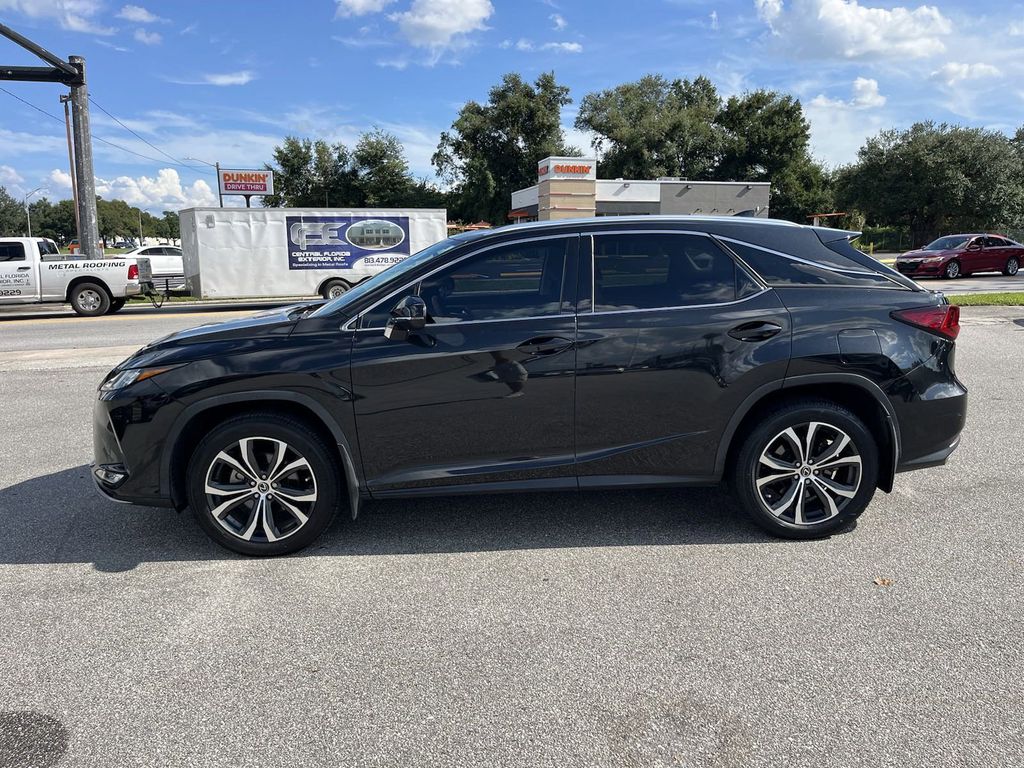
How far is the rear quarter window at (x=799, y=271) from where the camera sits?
4.02 m

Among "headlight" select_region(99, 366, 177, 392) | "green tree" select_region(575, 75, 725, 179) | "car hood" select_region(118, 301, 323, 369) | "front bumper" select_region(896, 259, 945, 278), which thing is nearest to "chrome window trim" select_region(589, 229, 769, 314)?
"car hood" select_region(118, 301, 323, 369)

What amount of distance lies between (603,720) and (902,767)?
95 cm

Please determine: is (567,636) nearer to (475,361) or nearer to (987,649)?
(475,361)

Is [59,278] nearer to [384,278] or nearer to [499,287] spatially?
[384,278]

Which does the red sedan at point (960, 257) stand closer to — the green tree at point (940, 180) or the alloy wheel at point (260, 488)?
the green tree at point (940, 180)

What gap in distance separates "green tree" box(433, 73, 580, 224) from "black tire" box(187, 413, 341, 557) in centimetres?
5394

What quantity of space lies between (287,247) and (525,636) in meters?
19.2

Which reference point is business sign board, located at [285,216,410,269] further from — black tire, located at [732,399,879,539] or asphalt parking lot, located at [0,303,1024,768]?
black tire, located at [732,399,879,539]

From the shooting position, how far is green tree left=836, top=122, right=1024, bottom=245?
44219mm

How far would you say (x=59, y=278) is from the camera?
17734mm

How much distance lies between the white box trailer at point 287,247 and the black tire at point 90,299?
2.85m

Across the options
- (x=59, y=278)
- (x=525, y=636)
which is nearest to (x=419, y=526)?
(x=525, y=636)

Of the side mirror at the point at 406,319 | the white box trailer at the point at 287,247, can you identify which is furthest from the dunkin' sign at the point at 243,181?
the side mirror at the point at 406,319

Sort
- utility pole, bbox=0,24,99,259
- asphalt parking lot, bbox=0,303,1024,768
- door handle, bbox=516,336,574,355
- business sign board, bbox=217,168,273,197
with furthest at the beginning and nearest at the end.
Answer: business sign board, bbox=217,168,273,197
utility pole, bbox=0,24,99,259
door handle, bbox=516,336,574,355
asphalt parking lot, bbox=0,303,1024,768
